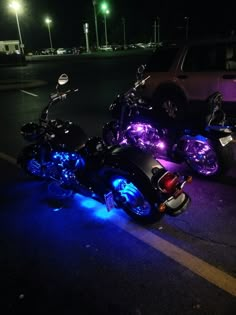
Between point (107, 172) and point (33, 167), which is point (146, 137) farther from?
point (33, 167)

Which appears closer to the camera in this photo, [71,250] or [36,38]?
[71,250]

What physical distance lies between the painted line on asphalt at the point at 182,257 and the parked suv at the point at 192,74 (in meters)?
3.78

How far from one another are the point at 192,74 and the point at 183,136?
354cm

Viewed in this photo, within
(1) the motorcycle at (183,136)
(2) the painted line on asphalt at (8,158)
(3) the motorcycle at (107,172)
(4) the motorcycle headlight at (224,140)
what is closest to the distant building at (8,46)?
(2) the painted line on asphalt at (8,158)

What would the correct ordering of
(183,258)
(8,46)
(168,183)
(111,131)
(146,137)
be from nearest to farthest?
(183,258), (168,183), (146,137), (111,131), (8,46)

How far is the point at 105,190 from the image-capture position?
13.2 ft

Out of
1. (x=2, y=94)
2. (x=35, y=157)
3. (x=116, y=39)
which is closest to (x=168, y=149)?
(x=35, y=157)

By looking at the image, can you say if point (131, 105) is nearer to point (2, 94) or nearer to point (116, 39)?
point (2, 94)

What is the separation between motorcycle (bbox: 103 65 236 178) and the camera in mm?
4660

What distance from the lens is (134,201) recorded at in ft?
12.8

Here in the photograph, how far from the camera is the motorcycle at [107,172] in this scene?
11.9 ft

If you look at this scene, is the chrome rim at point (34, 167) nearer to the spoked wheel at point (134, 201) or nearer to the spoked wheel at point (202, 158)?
the spoked wheel at point (134, 201)

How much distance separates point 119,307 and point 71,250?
3.23 feet

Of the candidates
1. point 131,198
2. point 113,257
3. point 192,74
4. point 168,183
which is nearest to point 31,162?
point 131,198
